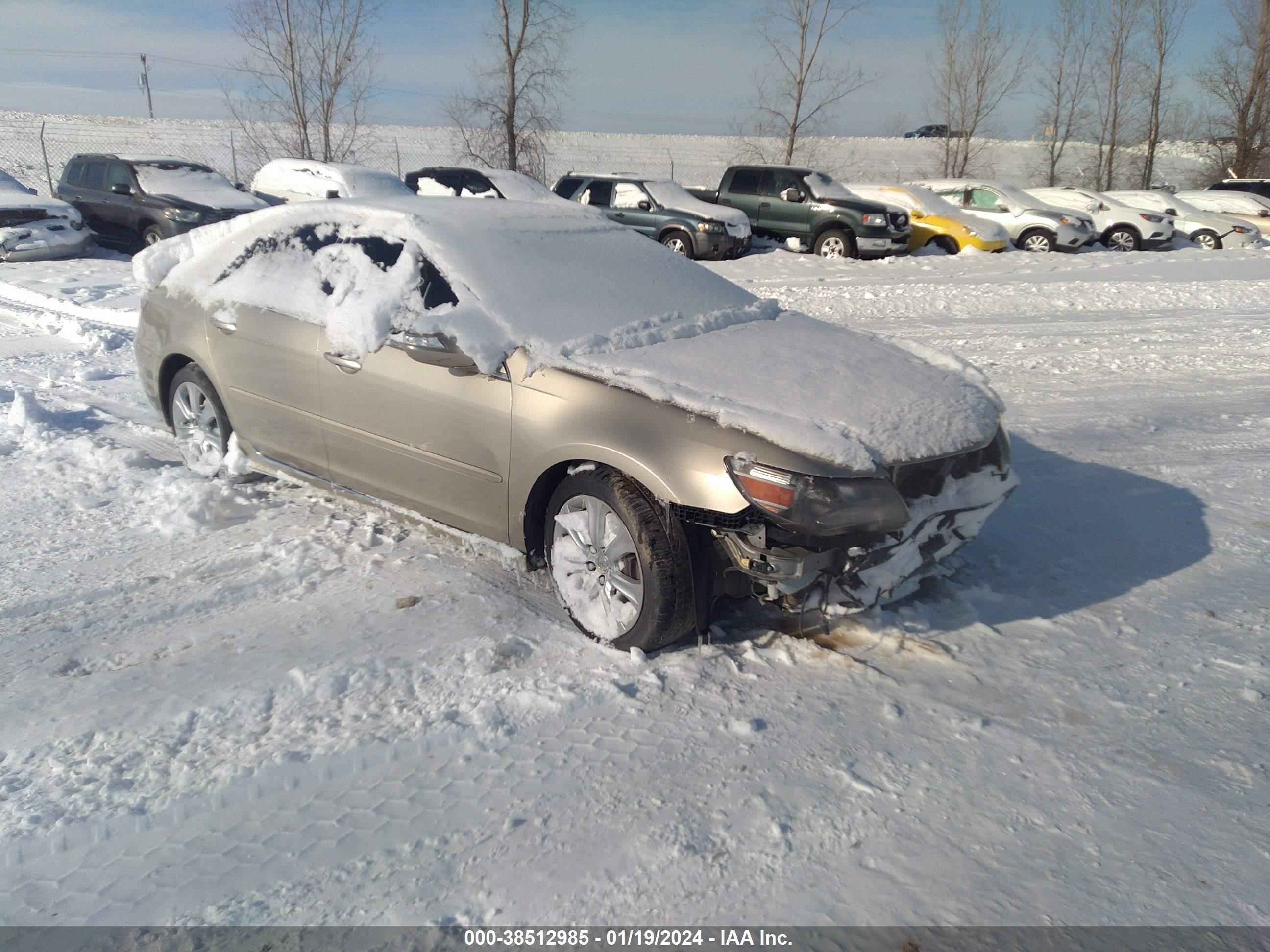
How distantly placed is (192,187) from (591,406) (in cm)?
1405

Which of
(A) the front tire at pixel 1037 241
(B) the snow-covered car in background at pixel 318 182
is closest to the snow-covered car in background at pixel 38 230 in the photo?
(B) the snow-covered car in background at pixel 318 182

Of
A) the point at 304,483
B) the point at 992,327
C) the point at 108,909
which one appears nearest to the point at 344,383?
the point at 304,483

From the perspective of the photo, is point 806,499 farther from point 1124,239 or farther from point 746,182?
point 1124,239

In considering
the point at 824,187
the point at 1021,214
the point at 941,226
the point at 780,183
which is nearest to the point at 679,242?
the point at 780,183

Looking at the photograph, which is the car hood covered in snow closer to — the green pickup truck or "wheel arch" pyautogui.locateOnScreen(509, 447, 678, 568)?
"wheel arch" pyautogui.locateOnScreen(509, 447, 678, 568)

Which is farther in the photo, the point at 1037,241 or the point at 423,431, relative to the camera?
the point at 1037,241

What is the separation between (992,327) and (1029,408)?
3.36 meters

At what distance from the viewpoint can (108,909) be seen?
2.29 m

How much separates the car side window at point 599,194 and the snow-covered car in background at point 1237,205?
1458 centimetres

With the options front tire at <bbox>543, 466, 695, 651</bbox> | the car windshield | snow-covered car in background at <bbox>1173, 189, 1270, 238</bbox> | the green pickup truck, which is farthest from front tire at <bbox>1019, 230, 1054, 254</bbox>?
front tire at <bbox>543, 466, 695, 651</bbox>

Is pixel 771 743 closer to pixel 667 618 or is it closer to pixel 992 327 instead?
pixel 667 618

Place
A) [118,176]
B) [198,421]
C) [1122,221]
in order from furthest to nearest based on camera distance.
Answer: [1122,221], [118,176], [198,421]

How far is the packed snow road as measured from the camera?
2.40m

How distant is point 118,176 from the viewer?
14.7 meters
